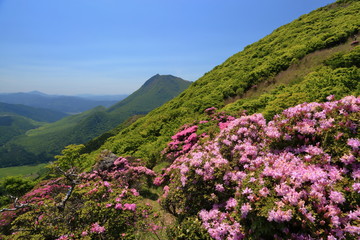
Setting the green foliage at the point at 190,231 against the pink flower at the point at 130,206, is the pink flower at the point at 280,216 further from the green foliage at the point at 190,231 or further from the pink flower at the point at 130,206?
the pink flower at the point at 130,206

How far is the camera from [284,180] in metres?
4.08

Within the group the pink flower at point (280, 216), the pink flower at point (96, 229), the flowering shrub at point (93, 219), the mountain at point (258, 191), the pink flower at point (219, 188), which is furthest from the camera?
the flowering shrub at point (93, 219)

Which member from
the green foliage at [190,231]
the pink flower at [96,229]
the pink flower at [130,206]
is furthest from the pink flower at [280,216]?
the pink flower at [96,229]

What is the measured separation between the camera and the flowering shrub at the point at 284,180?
3447 mm

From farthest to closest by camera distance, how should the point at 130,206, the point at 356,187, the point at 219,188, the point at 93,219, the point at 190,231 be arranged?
the point at 130,206 < the point at 93,219 < the point at 219,188 < the point at 190,231 < the point at 356,187

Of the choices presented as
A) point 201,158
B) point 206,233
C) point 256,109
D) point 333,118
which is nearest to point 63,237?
point 206,233

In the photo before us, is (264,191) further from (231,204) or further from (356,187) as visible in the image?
(356,187)

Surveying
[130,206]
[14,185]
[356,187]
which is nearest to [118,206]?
[130,206]

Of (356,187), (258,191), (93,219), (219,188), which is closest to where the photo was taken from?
(356,187)

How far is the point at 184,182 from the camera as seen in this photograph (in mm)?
5902

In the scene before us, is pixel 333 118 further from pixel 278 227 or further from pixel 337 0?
pixel 337 0

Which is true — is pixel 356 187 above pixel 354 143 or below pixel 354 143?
below

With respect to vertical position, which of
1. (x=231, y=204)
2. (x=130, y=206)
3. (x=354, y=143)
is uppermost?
(x=354, y=143)

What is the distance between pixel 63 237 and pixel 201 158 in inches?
209
